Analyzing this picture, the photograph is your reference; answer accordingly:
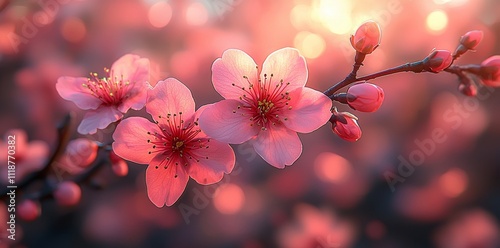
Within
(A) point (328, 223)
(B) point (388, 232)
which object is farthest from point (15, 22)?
(B) point (388, 232)

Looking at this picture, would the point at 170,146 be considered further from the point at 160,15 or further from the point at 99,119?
the point at 160,15

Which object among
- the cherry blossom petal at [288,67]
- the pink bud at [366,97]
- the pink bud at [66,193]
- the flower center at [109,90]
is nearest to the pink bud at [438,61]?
the pink bud at [366,97]

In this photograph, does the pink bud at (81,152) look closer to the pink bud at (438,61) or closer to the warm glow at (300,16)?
the pink bud at (438,61)

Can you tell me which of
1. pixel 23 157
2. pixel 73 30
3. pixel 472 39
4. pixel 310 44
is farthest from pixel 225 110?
pixel 73 30

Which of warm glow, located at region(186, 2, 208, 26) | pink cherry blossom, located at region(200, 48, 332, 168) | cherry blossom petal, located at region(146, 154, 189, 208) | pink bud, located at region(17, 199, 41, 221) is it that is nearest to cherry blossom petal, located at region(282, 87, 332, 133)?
pink cherry blossom, located at region(200, 48, 332, 168)

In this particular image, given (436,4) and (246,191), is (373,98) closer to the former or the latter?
(246,191)
